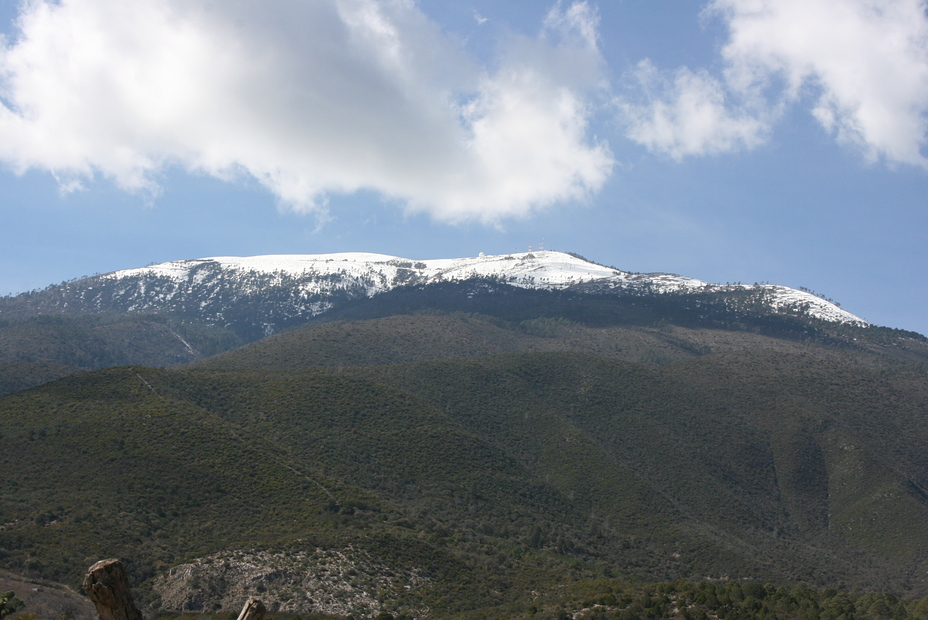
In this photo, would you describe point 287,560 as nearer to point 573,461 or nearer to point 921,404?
point 573,461

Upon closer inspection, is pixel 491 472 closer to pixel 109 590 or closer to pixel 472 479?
pixel 472 479

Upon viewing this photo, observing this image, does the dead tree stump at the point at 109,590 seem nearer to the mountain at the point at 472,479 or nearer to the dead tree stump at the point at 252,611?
the dead tree stump at the point at 252,611

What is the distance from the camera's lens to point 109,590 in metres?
9.90

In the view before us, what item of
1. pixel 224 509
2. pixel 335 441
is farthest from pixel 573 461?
pixel 224 509

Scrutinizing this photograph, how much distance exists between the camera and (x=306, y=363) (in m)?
124

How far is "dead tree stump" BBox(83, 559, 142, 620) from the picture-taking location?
9727 millimetres

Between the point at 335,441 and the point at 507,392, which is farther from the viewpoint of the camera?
the point at 507,392

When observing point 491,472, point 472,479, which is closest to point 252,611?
point 472,479

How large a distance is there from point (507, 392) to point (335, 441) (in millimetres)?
36691

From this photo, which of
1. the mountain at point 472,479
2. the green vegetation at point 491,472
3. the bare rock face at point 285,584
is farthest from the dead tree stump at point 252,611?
the bare rock face at point 285,584

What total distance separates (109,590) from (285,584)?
123ft

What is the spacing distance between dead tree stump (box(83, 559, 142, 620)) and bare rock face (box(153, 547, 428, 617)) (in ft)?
115

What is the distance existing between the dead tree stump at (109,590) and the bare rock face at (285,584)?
35179mm

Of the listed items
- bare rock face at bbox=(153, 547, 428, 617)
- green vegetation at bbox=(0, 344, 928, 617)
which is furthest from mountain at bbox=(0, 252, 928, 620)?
green vegetation at bbox=(0, 344, 928, 617)
